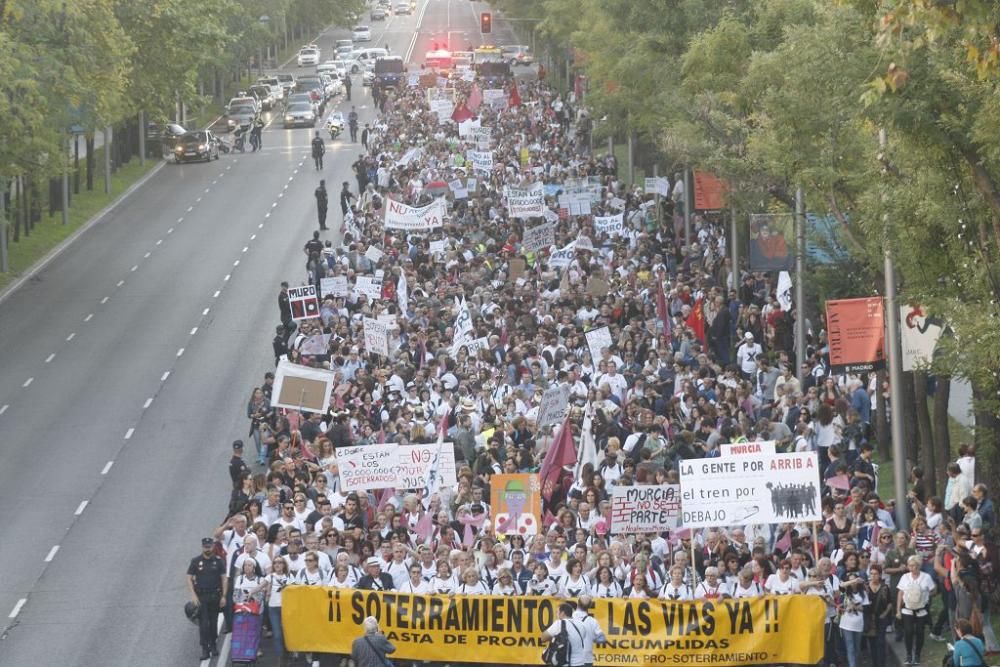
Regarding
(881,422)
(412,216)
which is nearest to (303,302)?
(412,216)

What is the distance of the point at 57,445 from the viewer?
33125mm

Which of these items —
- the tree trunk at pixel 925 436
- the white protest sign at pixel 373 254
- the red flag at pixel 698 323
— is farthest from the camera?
the white protest sign at pixel 373 254

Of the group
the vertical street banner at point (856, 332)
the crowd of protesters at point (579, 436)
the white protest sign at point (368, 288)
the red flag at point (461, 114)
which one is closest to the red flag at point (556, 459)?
the crowd of protesters at point (579, 436)

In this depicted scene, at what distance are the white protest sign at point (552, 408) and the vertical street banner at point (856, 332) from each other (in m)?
4.15

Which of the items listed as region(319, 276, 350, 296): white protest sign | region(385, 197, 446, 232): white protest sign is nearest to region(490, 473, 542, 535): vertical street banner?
region(319, 276, 350, 296): white protest sign

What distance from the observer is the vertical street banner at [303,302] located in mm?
35094

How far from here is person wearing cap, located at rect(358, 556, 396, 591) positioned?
2084 centimetres

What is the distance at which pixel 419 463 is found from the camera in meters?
23.6

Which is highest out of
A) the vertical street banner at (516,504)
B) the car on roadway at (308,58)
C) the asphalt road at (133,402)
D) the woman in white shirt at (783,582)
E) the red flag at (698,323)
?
the car on roadway at (308,58)

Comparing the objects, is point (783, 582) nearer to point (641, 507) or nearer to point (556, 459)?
point (641, 507)

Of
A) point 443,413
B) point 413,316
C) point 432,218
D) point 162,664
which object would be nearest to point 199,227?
point 432,218

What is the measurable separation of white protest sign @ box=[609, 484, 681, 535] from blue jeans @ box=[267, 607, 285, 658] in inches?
151

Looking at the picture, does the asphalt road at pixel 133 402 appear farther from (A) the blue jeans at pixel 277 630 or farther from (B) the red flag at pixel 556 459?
(B) the red flag at pixel 556 459

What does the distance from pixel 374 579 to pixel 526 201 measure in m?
24.3
